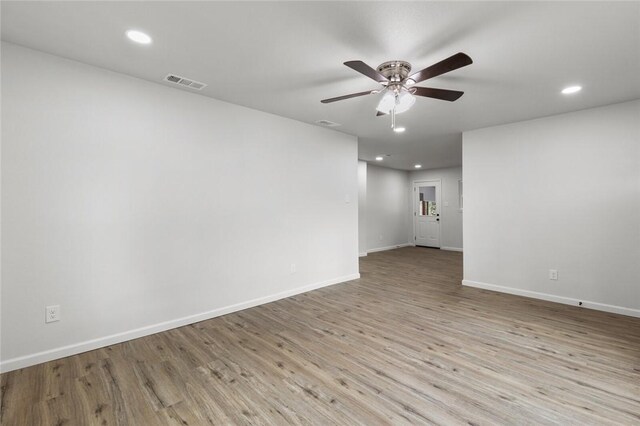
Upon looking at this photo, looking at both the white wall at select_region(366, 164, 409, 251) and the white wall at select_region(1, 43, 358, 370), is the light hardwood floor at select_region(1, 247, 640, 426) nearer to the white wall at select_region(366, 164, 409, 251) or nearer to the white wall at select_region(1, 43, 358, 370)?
the white wall at select_region(1, 43, 358, 370)

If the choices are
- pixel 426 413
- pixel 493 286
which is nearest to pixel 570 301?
pixel 493 286

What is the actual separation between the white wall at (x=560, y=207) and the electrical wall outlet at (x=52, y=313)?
5155mm

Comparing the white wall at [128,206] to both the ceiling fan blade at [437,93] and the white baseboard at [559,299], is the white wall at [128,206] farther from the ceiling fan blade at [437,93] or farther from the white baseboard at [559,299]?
the white baseboard at [559,299]

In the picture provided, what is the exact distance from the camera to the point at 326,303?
3.81 metres

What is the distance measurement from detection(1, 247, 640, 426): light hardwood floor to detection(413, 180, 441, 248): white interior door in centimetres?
563

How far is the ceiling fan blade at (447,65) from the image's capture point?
5.81 ft

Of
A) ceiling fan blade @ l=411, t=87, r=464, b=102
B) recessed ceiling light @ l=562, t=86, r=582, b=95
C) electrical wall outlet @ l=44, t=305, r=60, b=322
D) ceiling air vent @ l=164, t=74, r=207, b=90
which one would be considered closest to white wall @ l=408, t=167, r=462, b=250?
recessed ceiling light @ l=562, t=86, r=582, b=95

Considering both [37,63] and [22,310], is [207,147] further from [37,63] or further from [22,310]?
[22,310]

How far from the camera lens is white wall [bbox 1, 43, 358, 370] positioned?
229 cm

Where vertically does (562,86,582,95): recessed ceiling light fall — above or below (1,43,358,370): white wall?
above

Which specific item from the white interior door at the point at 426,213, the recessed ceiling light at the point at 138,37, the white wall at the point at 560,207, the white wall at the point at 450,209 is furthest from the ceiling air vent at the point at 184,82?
the white interior door at the point at 426,213

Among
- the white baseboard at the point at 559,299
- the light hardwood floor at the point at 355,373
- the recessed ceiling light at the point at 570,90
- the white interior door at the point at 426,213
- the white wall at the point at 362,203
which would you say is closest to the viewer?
the light hardwood floor at the point at 355,373

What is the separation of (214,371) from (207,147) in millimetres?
2324

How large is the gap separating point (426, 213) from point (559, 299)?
5.60 meters
